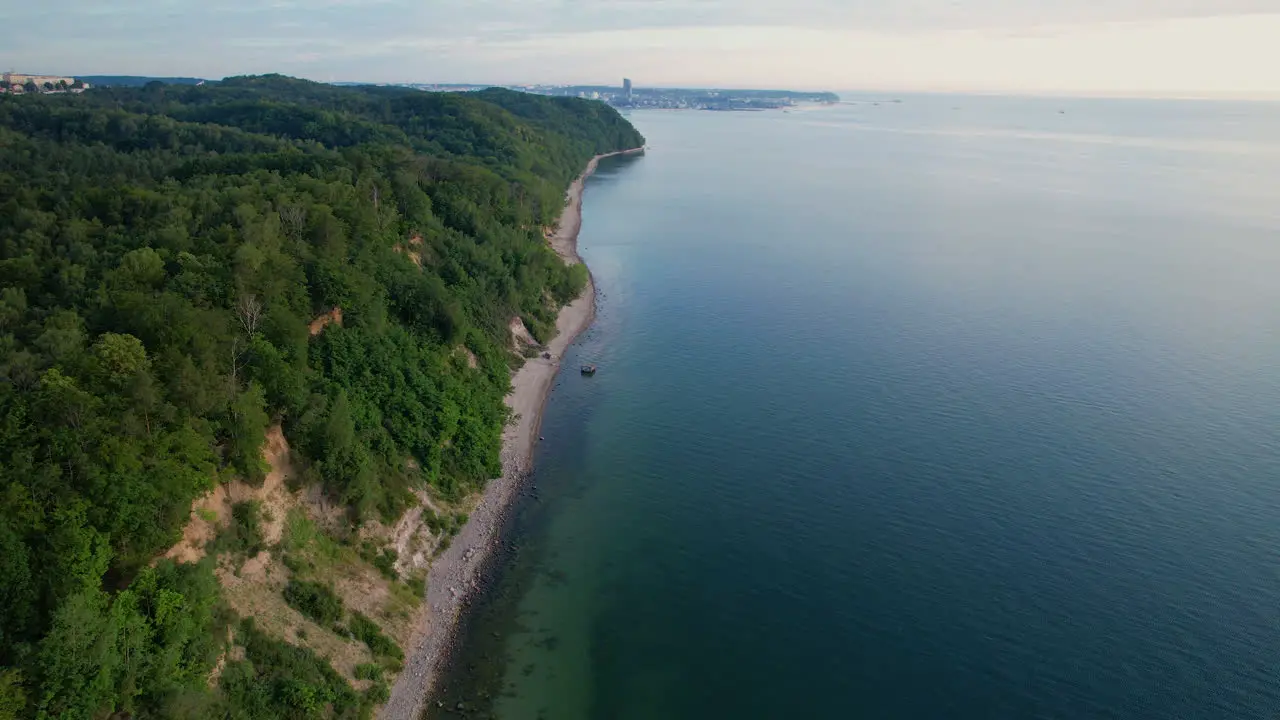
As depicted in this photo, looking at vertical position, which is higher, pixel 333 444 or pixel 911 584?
pixel 333 444

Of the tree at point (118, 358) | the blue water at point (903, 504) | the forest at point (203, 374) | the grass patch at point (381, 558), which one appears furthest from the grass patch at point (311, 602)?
the tree at point (118, 358)

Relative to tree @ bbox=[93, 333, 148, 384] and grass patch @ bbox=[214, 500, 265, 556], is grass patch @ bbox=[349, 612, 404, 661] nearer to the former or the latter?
grass patch @ bbox=[214, 500, 265, 556]

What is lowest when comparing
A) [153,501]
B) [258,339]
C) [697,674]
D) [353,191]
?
[697,674]

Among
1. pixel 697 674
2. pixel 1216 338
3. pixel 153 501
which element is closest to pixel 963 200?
pixel 1216 338

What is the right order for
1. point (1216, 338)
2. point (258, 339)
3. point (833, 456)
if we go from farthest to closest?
point (1216, 338) → point (833, 456) → point (258, 339)

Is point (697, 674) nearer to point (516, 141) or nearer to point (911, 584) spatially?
point (911, 584)

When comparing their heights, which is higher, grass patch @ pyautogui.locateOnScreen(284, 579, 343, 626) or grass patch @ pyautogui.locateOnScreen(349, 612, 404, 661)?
grass patch @ pyautogui.locateOnScreen(284, 579, 343, 626)

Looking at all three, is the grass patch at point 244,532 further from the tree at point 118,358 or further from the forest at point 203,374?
the tree at point 118,358

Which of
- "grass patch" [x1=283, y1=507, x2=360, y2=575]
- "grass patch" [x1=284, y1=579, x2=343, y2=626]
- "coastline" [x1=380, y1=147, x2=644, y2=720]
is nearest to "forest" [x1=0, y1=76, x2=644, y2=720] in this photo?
"grass patch" [x1=284, y1=579, x2=343, y2=626]
